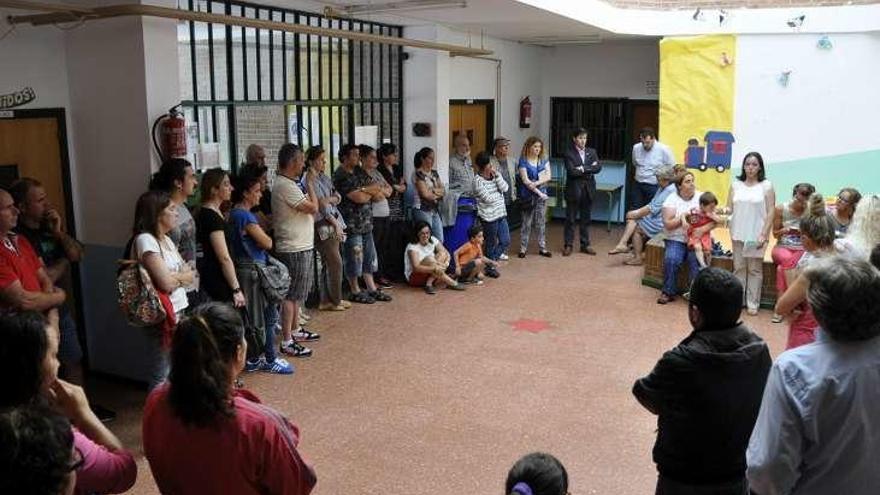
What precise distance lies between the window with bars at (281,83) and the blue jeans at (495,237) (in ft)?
4.44

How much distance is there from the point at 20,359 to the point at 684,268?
20.1ft

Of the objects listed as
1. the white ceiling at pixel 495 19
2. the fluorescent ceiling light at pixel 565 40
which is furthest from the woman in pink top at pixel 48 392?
the fluorescent ceiling light at pixel 565 40

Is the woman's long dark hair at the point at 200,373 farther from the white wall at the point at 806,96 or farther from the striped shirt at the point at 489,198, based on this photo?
the white wall at the point at 806,96

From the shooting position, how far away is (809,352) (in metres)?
1.98

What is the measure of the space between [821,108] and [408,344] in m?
5.84

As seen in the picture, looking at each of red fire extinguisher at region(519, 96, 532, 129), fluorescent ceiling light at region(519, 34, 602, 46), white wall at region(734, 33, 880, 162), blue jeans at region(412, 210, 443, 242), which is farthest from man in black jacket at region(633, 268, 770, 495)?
red fire extinguisher at region(519, 96, 532, 129)

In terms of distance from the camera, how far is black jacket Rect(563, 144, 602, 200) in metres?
9.05

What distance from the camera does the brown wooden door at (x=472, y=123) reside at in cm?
918

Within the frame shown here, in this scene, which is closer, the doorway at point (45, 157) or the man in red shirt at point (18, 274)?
the man in red shirt at point (18, 274)

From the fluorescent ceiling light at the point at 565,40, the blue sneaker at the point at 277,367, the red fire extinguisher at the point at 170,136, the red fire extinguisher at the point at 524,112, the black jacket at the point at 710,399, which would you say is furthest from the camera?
the red fire extinguisher at the point at 524,112

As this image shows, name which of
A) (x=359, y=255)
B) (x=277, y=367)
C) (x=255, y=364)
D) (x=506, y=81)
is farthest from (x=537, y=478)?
(x=506, y=81)

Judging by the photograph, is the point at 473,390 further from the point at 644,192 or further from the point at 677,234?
the point at 644,192

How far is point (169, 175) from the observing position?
4.37m

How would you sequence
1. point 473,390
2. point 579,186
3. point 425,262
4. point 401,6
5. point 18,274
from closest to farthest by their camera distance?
1. point 18,274
2. point 473,390
3. point 401,6
4. point 425,262
5. point 579,186
